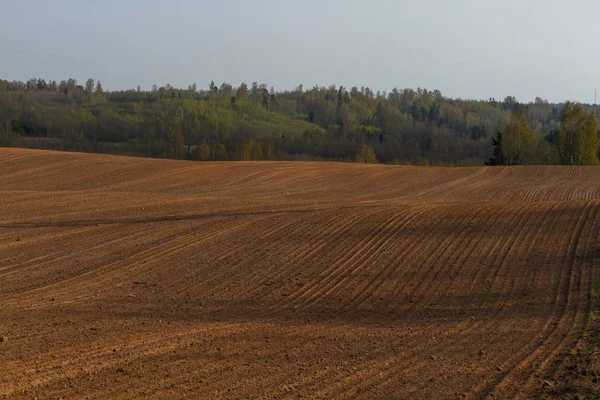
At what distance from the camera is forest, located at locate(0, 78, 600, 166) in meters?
65.7

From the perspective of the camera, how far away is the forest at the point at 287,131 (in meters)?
65.7

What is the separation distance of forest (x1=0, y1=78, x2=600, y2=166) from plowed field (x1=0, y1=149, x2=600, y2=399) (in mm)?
41393

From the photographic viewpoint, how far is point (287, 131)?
14038cm

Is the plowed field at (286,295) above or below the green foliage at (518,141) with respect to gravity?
below

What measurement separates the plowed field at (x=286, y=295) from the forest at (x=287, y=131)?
136 feet

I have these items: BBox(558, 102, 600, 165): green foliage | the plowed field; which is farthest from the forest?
the plowed field

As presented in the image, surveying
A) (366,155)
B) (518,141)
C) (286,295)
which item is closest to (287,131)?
(366,155)

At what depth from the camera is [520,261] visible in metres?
16.8

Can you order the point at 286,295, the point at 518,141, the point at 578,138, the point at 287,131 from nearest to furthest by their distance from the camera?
the point at 286,295, the point at 578,138, the point at 518,141, the point at 287,131

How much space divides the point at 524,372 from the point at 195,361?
14.3 feet

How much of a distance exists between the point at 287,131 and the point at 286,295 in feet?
416

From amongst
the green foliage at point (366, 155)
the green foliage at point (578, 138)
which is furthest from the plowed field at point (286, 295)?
the green foliage at point (366, 155)

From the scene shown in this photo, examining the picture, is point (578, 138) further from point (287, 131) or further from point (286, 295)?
point (287, 131)

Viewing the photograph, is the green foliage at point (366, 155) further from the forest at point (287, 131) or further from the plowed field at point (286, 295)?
the plowed field at point (286, 295)
